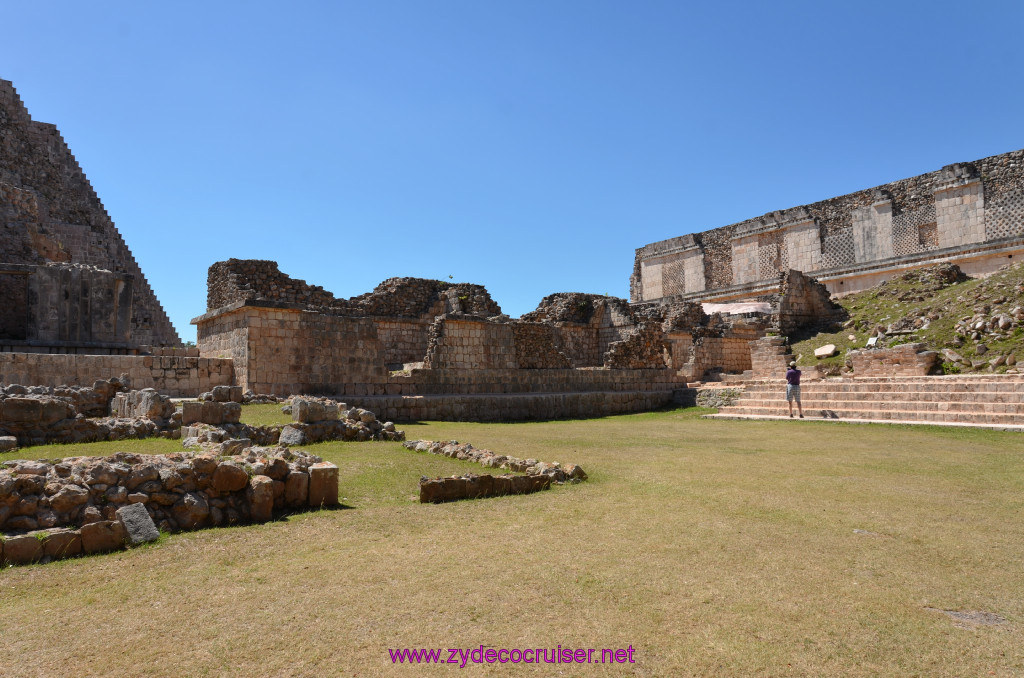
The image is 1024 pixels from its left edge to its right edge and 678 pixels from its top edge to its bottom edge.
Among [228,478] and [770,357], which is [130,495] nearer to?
[228,478]

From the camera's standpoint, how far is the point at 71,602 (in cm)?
278

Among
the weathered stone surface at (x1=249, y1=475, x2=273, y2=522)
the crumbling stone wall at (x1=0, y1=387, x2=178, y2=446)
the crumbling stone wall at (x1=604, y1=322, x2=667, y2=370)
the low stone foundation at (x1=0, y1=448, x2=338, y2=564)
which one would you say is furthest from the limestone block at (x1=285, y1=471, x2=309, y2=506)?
the crumbling stone wall at (x1=604, y1=322, x2=667, y2=370)

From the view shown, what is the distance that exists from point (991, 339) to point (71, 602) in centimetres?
1817

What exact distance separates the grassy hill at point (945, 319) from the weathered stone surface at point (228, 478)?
15.1 m

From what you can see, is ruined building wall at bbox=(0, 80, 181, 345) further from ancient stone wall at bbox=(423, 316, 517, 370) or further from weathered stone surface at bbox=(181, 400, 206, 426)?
weathered stone surface at bbox=(181, 400, 206, 426)

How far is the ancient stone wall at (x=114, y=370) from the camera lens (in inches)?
380

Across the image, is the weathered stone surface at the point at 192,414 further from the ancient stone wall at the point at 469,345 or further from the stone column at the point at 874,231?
the stone column at the point at 874,231

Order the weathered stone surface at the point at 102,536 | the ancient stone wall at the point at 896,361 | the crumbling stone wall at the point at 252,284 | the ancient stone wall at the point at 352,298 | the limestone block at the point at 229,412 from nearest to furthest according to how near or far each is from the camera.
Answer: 1. the weathered stone surface at the point at 102,536
2. the limestone block at the point at 229,412
3. the ancient stone wall at the point at 896,361
4. the crumbling stone wall at the point at 252,284
5. the ancient stone wall at the point at 352,298

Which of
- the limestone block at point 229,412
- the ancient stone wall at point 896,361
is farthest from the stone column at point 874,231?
the limestone block at point 229,412

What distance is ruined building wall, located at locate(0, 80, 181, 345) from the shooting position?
915 inches

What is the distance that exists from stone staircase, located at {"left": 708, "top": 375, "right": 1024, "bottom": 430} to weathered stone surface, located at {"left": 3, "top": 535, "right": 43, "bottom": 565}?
42.5ft

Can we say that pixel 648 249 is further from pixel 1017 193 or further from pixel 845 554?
pixel 845 554

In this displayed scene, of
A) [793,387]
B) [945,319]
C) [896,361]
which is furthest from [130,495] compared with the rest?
[945,319]

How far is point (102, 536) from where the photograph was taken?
11.5ft
